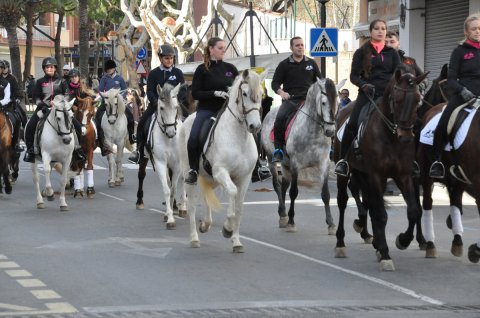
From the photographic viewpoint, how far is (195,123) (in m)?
13.9

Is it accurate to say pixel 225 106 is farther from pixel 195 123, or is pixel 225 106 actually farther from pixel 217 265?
pixel 217 265

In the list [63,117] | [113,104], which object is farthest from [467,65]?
[113,104]

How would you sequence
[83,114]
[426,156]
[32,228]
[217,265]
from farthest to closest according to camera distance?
1. [83,114]
2. [32,228]
3. [426,156]
4. [217,265]

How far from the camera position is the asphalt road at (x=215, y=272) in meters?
9.61

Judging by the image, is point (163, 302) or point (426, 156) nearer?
point (163, 302)

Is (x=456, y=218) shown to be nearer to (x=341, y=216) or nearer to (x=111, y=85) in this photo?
(x=341, y=216)

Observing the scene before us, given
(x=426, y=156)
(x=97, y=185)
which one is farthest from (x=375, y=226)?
(x=97, y=185)

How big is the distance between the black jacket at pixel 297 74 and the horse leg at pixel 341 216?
3.56m

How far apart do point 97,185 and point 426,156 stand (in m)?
11.5

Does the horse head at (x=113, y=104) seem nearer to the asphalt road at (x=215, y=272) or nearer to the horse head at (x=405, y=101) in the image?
the asphalt road at (x=215, y=272)

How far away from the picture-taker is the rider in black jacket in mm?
19891

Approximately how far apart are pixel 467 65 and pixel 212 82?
329 cm

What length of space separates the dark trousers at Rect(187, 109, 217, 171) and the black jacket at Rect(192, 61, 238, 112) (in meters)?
0.10

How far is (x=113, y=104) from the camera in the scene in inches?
912
